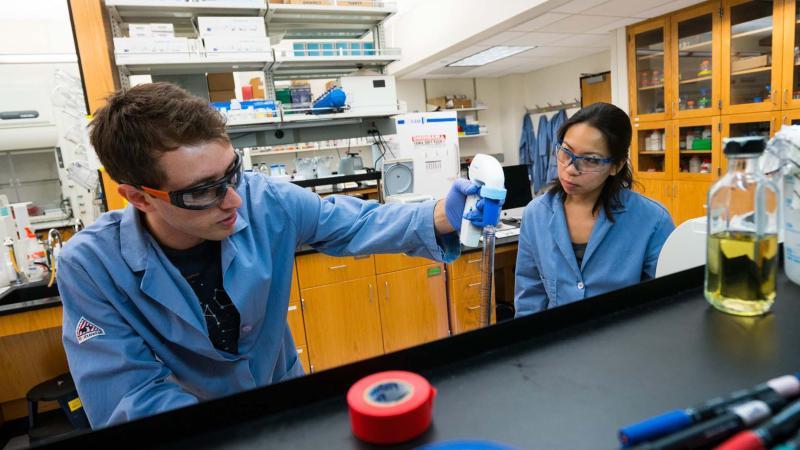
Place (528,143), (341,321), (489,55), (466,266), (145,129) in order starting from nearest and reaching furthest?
1. (145,129)
2. (341,321)
3. (466,266)
4. (489,55)
5. (528,143)

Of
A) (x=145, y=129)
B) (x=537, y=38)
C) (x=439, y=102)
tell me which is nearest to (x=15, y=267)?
(x=145, y=129)

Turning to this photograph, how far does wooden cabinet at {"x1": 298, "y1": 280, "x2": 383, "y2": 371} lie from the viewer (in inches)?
112

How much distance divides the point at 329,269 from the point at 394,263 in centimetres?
44

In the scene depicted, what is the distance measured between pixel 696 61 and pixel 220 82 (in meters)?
4.52

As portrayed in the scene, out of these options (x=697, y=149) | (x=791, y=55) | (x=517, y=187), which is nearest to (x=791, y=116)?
(x=791, y=55)

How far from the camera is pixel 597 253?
145 cm

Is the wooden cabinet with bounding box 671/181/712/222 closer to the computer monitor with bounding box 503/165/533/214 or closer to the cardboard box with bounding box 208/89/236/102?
the computer monitor with bounding box 503/165/533/214

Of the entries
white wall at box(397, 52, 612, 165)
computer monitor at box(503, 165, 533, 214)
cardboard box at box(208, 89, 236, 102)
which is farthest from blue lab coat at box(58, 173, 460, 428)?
white wall at box(397, 52, 612, 165)

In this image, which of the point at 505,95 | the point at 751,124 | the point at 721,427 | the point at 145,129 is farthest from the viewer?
the point at 505,95

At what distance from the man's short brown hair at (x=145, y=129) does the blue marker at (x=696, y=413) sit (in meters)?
0.90

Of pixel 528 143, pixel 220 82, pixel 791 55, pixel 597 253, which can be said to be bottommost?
pixel 597 253

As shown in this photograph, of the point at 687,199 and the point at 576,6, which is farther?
the point at 687,199

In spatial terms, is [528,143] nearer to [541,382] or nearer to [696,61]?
[696,61]

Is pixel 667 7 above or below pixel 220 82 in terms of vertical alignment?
above
